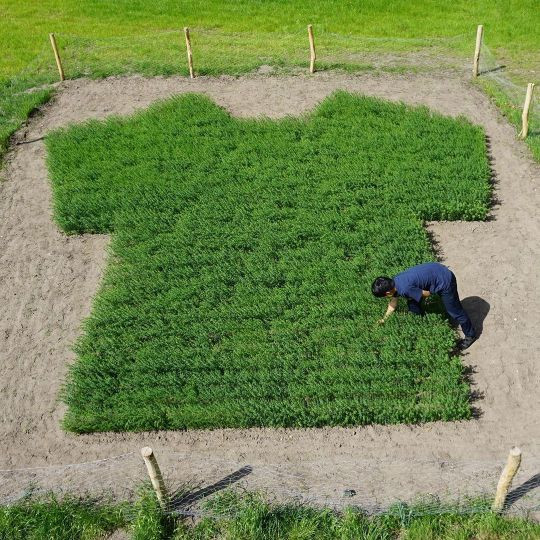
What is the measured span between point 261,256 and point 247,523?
4.71 m

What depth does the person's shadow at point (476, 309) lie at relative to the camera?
9.52m

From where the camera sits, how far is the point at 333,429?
8242 millimetres

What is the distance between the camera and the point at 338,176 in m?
12.3

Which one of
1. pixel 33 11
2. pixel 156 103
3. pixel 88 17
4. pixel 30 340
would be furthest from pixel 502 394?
pixel 33 11

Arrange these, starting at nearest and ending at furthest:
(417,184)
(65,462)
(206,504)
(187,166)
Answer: (206,504) → (65,462) → (417,184) → (187,166)

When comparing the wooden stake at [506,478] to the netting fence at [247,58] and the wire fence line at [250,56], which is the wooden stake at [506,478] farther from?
the wire fence line at [250,56]

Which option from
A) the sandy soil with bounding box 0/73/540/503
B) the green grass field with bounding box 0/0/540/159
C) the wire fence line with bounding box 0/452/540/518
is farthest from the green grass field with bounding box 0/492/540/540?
the green grass field with bounding box 0/0/540/159

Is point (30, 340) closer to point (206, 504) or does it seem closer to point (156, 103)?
point (206, 504)

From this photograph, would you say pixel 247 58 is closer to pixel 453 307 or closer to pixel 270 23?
pixel 270 23

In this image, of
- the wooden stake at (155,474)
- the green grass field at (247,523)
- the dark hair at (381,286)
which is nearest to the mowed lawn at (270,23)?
the dark hair at (381,286)

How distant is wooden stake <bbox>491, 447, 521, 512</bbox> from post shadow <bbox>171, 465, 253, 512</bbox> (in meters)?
2.94

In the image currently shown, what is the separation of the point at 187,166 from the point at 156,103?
3.21 metres

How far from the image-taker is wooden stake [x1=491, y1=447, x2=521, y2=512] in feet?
21.0

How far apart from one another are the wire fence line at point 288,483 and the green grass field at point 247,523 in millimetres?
80
